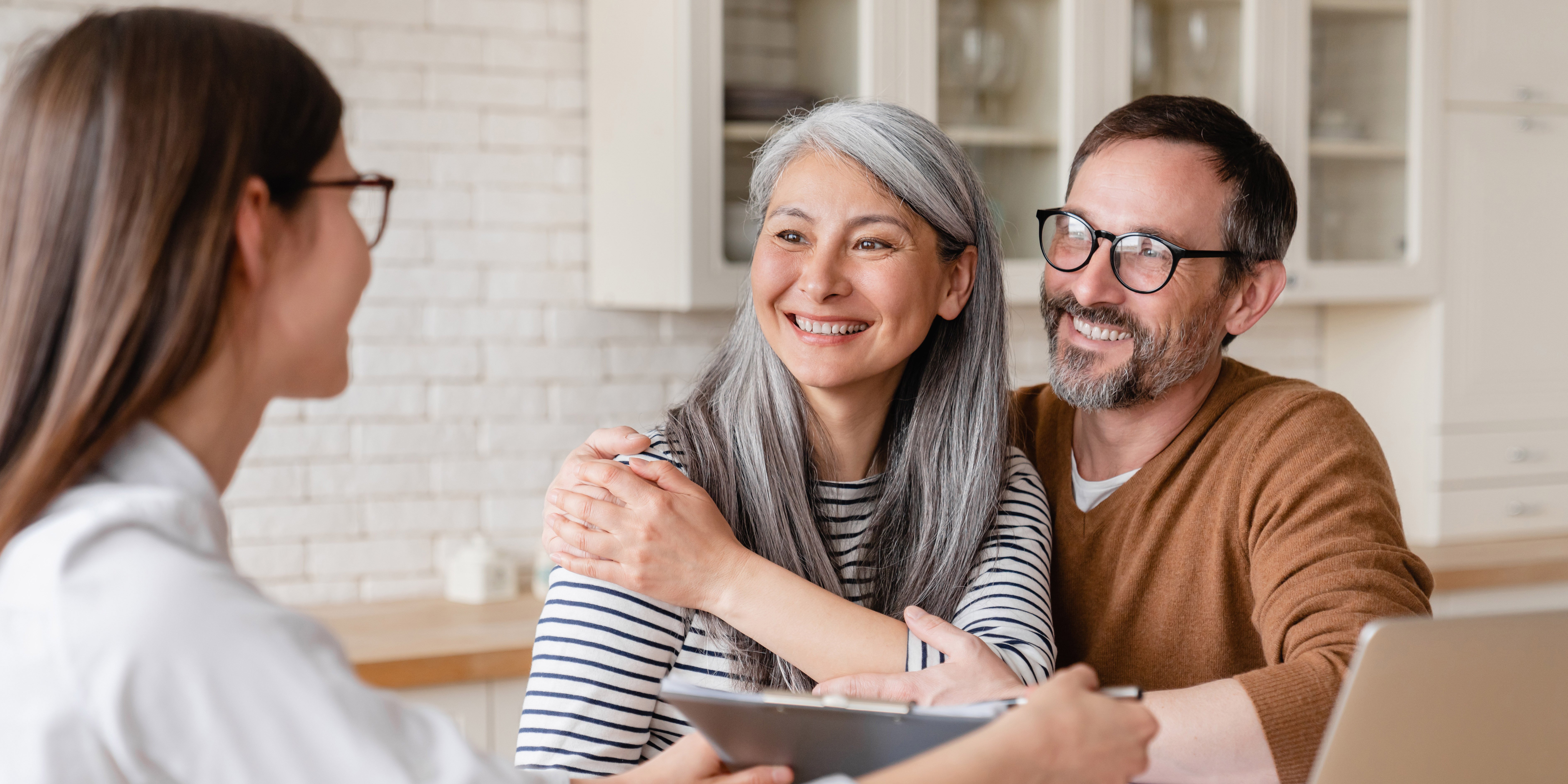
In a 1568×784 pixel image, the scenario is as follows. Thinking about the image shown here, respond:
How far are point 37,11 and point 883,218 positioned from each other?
180 cm

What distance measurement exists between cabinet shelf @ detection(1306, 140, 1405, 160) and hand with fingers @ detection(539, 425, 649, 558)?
2213 millimetres

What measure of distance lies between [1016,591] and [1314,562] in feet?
1.05

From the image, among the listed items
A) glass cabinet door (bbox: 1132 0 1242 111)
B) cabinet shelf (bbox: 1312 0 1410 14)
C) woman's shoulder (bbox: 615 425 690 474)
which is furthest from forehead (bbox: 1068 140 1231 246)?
cabinet shelf (bbox: 1312 0 1410 14)

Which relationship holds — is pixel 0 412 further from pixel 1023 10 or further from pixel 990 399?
pixel 1023 10

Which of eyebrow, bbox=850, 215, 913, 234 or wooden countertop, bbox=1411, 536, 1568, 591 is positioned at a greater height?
eyebrow, bbox=850, 215, 913, 234

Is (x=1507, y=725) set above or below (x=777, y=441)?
below

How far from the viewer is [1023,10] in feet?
9.03

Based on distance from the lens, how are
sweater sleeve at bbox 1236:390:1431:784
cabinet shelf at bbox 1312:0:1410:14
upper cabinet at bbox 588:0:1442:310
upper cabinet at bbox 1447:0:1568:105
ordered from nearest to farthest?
1. sweater sleeve at bbox 1236:390:1431:784
2. upper cabinet at bbox 588:0:1442:310
3. cabinet shelf at bbox 1312:0:1410:14
4. upper cabinet at bbox 1447:0:1568:105

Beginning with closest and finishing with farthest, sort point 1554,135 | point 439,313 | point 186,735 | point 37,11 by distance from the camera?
point 186,735, point 37,11, point 439,313, point 1554,135

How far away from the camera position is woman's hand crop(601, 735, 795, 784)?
1.11 m

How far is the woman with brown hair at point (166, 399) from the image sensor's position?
2.27 feet

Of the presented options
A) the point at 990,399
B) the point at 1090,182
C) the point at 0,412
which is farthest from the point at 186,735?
the point at 1090,182

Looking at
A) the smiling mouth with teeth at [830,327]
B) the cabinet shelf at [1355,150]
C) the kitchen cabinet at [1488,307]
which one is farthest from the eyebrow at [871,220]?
the kitchen cabinet at [1488,307]

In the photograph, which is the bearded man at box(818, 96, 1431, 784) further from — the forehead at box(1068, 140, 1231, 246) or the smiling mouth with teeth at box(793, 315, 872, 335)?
the smiling mouth with teeth at box(793, 315, 872, 335)
